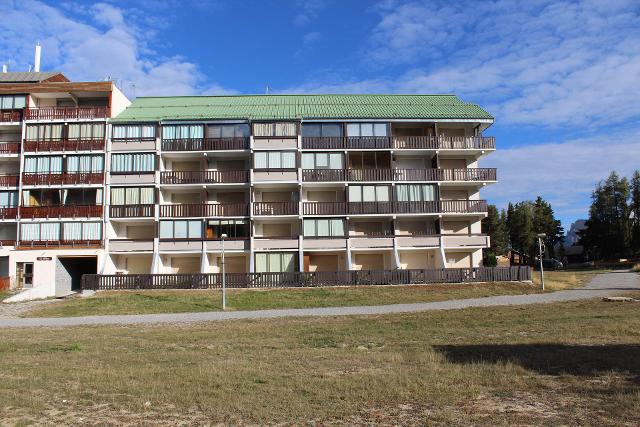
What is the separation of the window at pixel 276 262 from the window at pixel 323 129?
36.1 ft

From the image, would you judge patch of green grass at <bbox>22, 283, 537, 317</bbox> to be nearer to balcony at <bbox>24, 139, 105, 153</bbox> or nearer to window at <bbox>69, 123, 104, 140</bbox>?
balcony at <bbox>24, 139, 105, 153</bbox>

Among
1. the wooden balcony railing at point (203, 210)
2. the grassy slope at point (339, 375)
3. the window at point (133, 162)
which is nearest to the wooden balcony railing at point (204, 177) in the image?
the window at point (133, 162)

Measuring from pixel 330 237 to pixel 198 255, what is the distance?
11.9m

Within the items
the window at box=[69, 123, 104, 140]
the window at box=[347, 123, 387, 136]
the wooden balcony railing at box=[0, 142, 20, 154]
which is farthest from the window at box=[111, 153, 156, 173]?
the window at box=[347, 123, 387, 136]

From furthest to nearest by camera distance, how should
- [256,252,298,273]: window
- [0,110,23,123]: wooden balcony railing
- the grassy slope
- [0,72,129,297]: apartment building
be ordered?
[0,110,23,123]: wooden balcony railing, [256,252,298,273]: window, [0,72,129,297]: apartment building, the grassy slope

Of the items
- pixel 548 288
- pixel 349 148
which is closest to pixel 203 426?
pixel 548 288

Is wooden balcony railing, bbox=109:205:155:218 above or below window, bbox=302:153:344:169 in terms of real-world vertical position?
below

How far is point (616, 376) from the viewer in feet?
34.2

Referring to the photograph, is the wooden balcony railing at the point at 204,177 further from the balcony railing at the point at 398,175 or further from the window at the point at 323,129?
the window at the point at 323,129

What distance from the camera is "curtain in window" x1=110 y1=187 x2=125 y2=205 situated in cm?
4631

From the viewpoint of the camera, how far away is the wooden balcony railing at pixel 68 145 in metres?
46.6

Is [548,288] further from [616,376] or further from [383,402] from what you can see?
[383,402]

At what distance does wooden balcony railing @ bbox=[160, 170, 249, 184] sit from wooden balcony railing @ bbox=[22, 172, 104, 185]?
5.62m

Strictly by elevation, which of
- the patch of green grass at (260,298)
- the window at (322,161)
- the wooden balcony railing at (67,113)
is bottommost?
the patch of green grass at (260,298)
